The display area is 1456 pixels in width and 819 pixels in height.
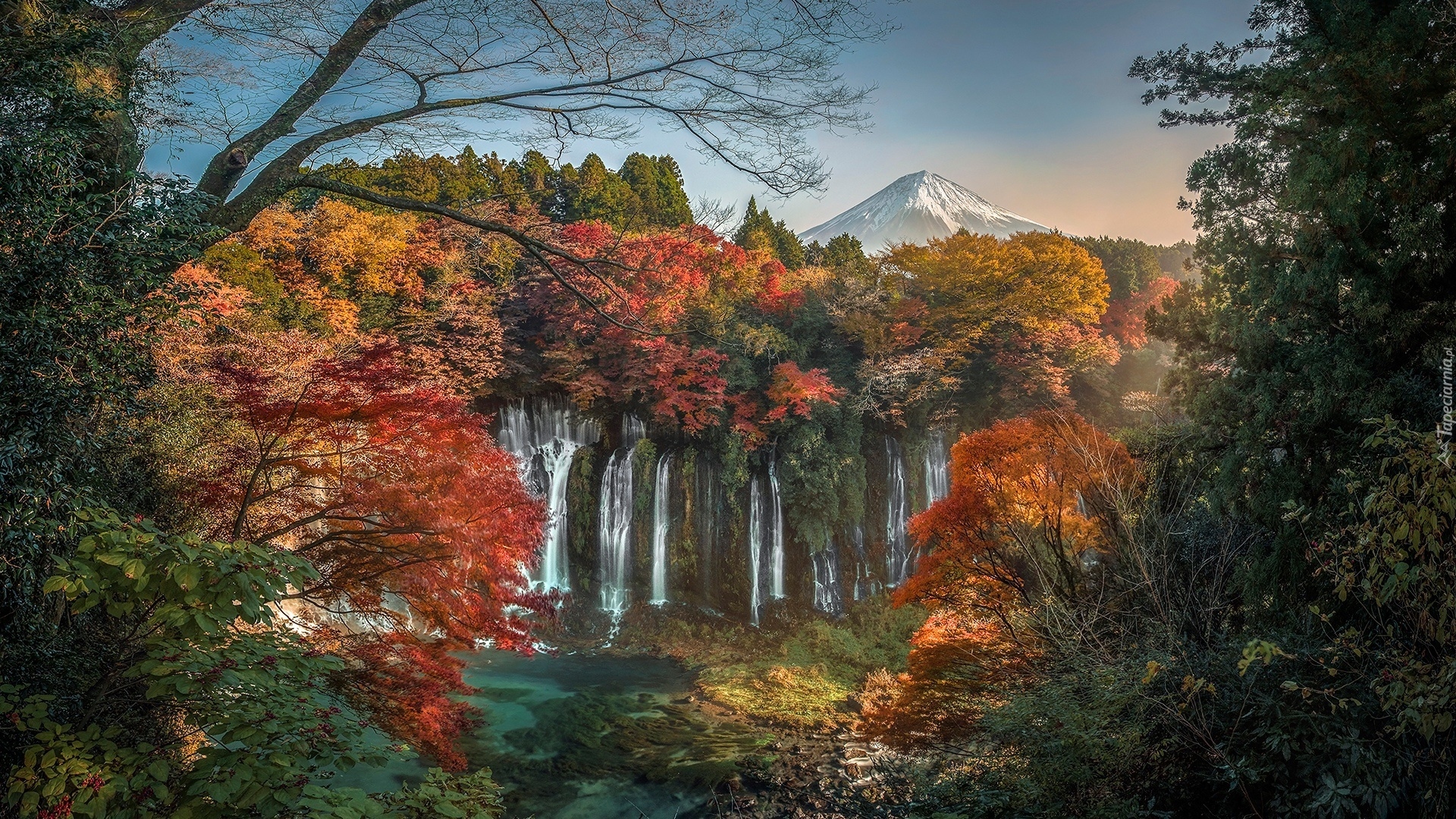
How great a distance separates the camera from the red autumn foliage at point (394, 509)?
237 inches

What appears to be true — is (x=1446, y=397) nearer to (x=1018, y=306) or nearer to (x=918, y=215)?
(x=1018, y=306)

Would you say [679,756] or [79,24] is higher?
[79,24]

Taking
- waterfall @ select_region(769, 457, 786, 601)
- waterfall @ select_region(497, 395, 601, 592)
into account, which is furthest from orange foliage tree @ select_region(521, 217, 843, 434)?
waterfall @ select_region(769, 457, 786, 601)

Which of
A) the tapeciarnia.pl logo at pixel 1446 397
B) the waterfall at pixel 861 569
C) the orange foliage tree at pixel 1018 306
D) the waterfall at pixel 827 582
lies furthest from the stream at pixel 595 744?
the orange foliage tree at pixel 1018 306

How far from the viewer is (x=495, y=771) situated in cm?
970

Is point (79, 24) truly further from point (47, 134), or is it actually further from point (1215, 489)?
point (1215, 489)

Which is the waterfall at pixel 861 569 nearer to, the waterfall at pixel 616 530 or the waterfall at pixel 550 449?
the waterfall at pixel 616 530

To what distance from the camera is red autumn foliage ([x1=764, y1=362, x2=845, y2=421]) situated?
15977 millimetres

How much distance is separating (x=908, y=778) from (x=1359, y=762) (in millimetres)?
5226

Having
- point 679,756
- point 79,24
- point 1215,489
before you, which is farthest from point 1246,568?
point 79,24

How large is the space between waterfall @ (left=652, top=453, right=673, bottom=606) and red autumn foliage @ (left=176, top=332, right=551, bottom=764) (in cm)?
924

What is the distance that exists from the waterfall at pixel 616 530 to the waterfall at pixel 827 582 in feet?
14.9

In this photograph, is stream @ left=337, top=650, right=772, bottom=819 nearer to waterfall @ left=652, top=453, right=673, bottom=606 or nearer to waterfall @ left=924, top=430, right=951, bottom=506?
waterfall @ left=652, top=453, right=673, bottom=606

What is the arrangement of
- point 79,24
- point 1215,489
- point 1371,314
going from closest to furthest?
point 79,24
point 1371,314
point 1215,489
